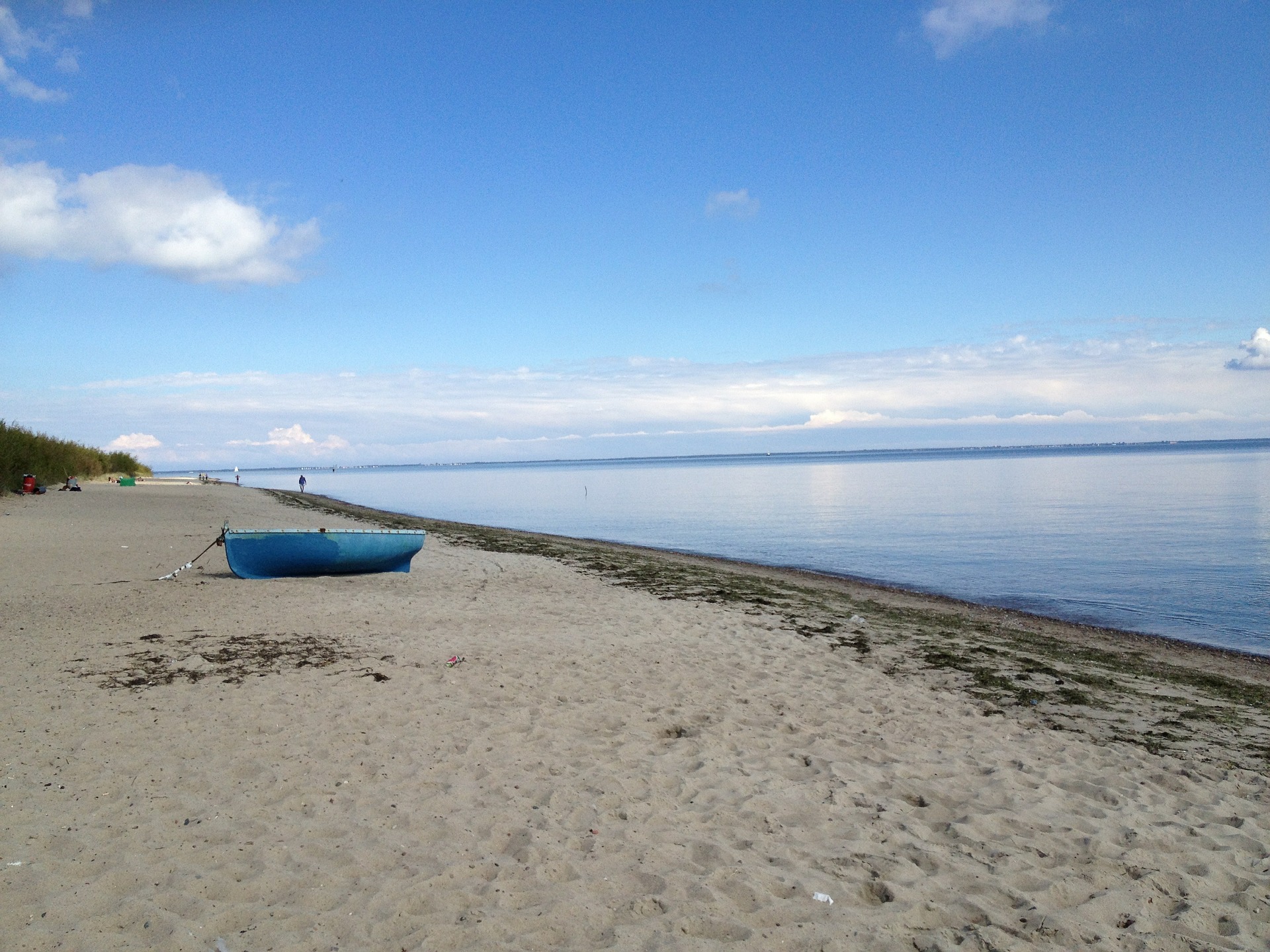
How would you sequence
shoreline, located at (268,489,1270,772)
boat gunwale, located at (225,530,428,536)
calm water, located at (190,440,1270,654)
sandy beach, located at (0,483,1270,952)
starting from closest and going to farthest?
sandy beach, located at (0,483,1270,952), shoreline, located at (268,489,1270,772), boat gunwale, located at (225,530,428,536), calm water, located at (190,440,1270,654)

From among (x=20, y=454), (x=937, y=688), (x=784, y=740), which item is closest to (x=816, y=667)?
(x=937, y=688)

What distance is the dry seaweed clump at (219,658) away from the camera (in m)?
7.78

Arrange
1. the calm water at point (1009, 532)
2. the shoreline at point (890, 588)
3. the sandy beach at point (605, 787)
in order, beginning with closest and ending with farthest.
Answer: the sandy beach at point (605, 787) → the shoreline at point (890, 588) → the calm water at point (1009, 532)

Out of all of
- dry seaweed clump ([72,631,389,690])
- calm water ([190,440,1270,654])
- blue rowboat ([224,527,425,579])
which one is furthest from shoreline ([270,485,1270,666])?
dry seaweed clump ([72,631,389,690])

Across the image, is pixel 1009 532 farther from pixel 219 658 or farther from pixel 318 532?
pixel 219 658

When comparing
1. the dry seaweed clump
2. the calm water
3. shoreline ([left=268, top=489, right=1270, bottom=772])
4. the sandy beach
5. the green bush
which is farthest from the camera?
the green bush

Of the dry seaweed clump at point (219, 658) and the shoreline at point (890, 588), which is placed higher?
the dry seaweed clump at point (219, 658)

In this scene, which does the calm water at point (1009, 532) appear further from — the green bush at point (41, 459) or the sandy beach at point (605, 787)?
the green bush at point (41, 459)

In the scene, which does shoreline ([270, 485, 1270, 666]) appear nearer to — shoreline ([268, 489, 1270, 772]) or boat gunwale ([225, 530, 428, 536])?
shoreline ([268, 489, 1270, 772])

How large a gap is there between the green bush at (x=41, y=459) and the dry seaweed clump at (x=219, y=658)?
2922 cm

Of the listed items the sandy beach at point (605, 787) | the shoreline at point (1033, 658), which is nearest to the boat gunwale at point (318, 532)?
the sandy beach at point (605, 787)

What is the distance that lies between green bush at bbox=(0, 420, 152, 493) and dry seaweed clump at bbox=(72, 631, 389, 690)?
2922cm

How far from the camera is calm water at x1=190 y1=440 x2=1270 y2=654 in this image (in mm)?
16094

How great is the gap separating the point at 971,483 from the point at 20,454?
5862 centimetres
